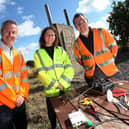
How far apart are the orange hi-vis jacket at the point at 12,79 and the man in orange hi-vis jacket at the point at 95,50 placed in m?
1.11

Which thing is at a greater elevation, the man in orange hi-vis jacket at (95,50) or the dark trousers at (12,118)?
the man in orange hi-vis jacket at (95,50)

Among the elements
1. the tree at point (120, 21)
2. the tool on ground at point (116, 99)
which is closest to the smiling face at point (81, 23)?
the tool on ground at point (116, 99)

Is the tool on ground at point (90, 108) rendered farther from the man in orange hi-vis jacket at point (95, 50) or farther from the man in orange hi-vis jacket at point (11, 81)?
the man in orange hi-vis jacket at point (11, 81)

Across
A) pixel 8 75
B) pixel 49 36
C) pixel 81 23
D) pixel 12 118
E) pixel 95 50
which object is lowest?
pixel 12 118

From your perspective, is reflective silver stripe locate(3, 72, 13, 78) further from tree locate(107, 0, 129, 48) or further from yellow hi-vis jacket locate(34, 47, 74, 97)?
tree locate(107, 0, 129, 48)

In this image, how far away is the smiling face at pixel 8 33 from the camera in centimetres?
229

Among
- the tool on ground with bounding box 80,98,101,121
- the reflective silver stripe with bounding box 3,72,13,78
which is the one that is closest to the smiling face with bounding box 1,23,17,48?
the reflective silver stripe with bounding box 3,72,13,78

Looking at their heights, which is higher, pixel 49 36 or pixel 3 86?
pixel 49 36

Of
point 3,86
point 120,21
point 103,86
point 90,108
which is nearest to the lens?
point 90,108

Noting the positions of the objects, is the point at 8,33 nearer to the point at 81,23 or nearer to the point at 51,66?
the point at 51,66

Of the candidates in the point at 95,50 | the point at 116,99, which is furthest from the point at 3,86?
the point at 95,50

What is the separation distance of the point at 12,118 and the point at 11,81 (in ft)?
1.80

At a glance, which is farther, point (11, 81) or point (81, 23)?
point (81, 23)

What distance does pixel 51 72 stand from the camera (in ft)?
8.37
